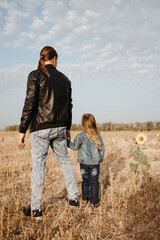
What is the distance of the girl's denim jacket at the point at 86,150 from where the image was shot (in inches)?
129

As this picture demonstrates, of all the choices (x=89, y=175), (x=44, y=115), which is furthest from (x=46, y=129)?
(x=89, y=175)

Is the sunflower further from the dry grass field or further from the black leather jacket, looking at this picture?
the black leather jacket

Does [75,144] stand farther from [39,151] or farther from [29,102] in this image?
[29,102]

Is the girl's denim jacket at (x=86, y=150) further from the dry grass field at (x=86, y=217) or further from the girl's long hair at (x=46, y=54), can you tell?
the girl's long hair at (x=46, y=54)

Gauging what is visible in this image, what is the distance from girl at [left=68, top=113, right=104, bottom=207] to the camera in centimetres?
328

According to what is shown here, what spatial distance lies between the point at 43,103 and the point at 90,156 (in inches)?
44.7

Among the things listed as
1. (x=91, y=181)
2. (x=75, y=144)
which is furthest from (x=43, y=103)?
(x=91, y=181)

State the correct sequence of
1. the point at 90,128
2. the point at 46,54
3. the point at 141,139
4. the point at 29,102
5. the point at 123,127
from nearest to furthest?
the point at 29,102
the point at 46,54
the point at 90,128
the point at 141,139
the point at 123,127

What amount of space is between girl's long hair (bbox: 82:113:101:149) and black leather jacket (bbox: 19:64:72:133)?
0.57 metres

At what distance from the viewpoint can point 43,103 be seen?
9.20 feet

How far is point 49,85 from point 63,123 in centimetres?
55

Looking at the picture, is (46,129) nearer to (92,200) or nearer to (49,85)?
(49,85)

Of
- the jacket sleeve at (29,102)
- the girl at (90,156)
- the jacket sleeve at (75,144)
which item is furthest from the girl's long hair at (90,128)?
the jacket sleeve at (29,102)

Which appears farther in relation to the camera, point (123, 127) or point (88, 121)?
point (123, 127)
